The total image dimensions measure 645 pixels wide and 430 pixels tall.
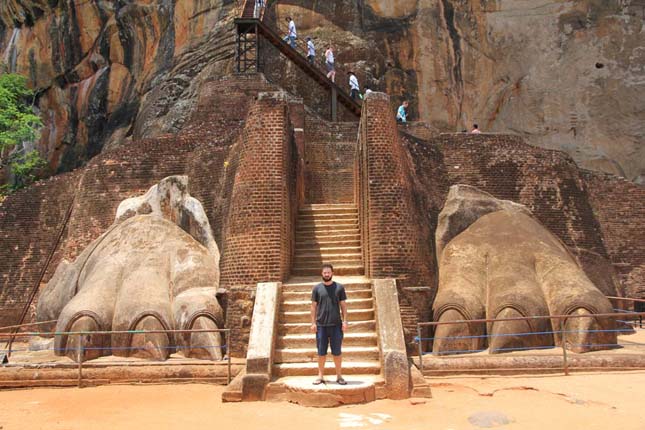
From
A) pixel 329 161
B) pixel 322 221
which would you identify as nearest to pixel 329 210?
pixel 322 221

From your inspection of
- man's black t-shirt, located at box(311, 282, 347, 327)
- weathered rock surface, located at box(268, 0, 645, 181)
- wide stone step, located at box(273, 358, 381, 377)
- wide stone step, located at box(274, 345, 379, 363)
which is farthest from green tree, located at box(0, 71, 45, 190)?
man's black t-shirt, located at box(311, 282, 347, 327)

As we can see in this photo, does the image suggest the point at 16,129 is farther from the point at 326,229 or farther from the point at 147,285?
the point at 326,229

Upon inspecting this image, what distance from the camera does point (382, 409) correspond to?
23.7 ft

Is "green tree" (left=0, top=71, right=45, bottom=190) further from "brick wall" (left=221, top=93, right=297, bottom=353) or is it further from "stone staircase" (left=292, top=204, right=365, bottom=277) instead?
"brick wall" (left=221, top=93, right=297, bottom=353)

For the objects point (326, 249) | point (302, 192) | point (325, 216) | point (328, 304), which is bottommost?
point (328, 304)

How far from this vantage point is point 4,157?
30547mm

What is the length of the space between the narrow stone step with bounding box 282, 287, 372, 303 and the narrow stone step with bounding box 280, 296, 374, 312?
129 millimetres

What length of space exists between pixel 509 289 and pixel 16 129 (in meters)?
21.2

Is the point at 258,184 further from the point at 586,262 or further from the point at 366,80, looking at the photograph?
the point at 366,80

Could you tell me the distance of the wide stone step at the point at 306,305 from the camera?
9.65m

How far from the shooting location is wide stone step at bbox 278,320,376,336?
9.17 m

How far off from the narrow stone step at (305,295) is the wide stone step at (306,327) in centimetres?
66

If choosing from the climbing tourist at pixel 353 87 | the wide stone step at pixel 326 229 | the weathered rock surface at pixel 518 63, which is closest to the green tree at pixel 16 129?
the weathered rock surface at pixel 518 63

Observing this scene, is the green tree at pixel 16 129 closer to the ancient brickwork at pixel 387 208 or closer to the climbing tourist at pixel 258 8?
the climbing tourist at pixel 258 8
